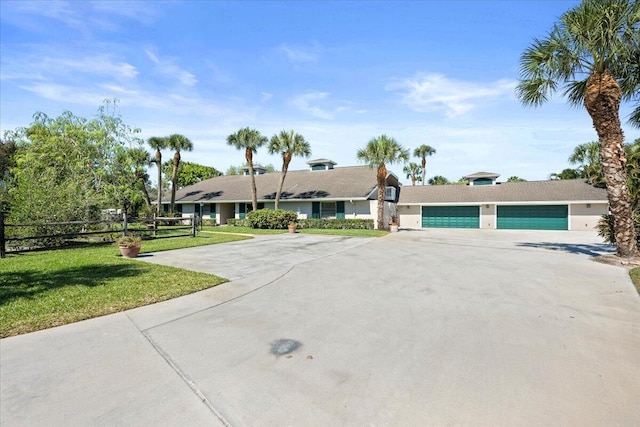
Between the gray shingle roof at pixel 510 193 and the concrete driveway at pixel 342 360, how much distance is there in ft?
79.1

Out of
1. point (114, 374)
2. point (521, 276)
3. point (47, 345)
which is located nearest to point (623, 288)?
point (521, 276)

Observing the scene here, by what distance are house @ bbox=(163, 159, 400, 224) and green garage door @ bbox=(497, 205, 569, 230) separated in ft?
31.6

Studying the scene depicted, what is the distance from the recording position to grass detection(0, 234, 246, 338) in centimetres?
508

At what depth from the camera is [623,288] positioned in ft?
23.4

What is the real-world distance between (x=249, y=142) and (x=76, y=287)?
77.1 feet

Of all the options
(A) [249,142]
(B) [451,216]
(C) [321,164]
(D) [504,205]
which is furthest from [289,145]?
(D) [504,205]

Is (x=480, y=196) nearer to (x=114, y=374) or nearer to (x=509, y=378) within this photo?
(x=509, y=378)

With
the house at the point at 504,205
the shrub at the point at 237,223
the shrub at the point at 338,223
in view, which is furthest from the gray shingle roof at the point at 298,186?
the house at the point at 504,205

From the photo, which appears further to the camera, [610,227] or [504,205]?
[504,205]

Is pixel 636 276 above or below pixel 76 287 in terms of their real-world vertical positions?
below

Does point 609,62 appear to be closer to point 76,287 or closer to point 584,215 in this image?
point 76,287

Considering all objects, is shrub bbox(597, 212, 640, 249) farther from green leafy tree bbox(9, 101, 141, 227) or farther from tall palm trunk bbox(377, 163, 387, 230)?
green leafy tree bbox(9, 101, 141, 227)

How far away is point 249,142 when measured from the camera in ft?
94.3

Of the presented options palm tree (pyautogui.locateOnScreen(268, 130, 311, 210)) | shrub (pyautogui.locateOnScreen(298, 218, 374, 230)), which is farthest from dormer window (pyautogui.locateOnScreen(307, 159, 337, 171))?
shrub (pyautogui.locateOnScreen(298, 218, 374, 230))
